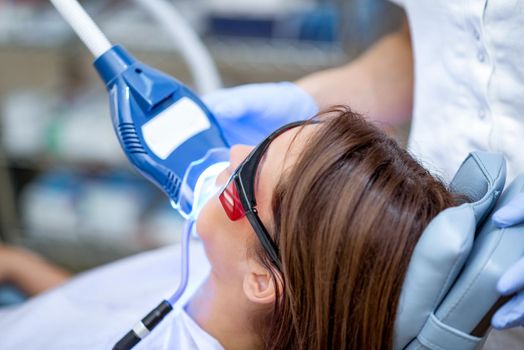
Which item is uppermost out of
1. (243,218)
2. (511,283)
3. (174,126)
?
(174,126)

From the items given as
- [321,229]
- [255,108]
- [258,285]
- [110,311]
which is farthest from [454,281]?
[110,311]

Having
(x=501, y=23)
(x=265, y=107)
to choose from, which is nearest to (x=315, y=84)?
(x=265, y=107)

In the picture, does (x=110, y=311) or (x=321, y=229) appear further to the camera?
(x=110, y=311)

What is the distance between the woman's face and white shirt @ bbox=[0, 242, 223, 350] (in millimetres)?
111

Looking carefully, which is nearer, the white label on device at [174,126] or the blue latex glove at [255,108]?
the white label on device at [174,126]

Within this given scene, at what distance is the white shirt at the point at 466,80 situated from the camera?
0.85 m

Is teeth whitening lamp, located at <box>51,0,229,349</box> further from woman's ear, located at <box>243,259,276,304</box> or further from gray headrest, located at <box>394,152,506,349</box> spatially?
gray headrest, located at <box>394,152,506,349</box>

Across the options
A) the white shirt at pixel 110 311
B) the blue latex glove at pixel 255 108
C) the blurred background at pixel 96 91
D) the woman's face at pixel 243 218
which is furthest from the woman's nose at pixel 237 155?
the blurred background at pixel 96 91

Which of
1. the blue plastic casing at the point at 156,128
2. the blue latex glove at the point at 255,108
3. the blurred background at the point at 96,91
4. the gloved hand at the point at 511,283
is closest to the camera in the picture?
the gloved hand at the point at 511,283

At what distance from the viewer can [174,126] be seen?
919 mm

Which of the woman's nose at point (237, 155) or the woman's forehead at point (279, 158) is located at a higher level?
the woman's nose at point (237, 155)

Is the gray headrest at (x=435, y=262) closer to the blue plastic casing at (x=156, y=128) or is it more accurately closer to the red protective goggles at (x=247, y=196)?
the red protective goggles at (x=247, y=196)

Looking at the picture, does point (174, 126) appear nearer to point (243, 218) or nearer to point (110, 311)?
point (243, 218)

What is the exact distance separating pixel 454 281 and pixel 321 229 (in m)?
0.15
